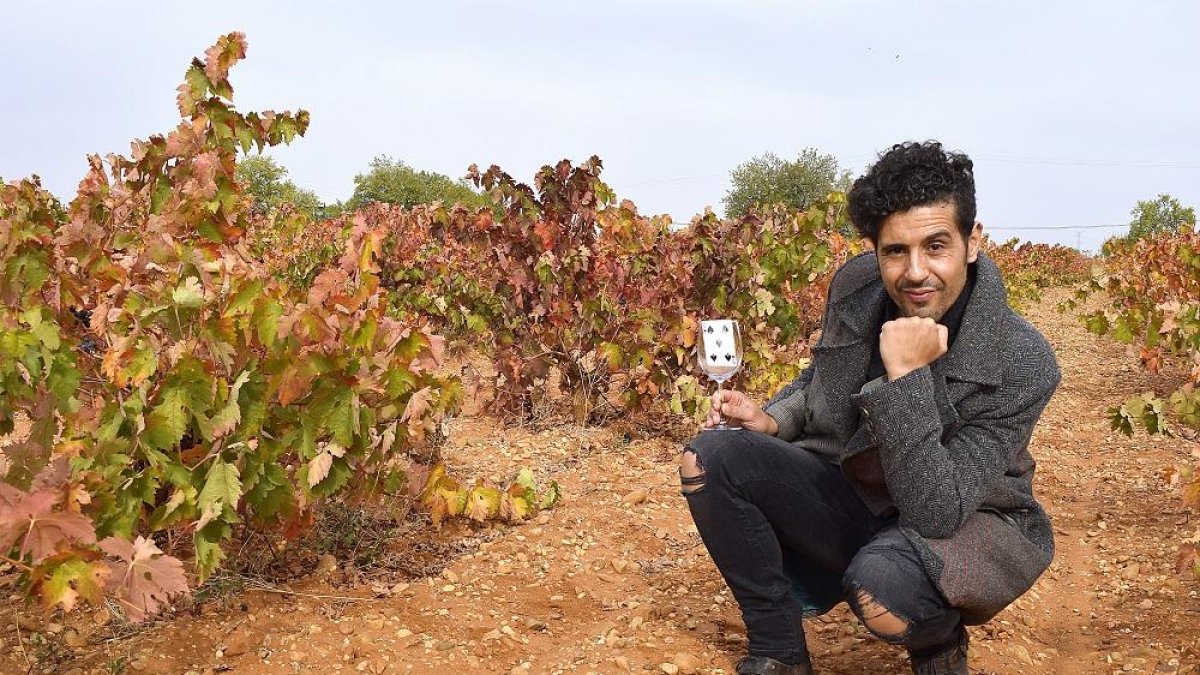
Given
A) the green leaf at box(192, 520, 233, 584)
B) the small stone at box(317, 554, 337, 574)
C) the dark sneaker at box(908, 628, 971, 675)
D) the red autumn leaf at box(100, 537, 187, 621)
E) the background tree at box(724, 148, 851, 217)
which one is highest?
the background tree at box(724, 148, 851, 217)

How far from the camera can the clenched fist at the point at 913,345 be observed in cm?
207

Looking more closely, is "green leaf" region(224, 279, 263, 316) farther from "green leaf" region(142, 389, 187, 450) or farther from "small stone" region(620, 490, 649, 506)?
"small stone" region(620, 490, 649, 506)

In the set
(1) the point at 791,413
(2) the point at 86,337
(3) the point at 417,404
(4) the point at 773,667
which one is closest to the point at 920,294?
(1) the point at 791,413

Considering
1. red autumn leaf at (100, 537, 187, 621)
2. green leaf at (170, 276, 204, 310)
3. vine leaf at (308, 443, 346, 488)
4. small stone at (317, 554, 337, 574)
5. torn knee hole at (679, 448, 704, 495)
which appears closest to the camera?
red autumn leaf at (100, 537, 187, 621)

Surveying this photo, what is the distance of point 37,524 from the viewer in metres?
1.59

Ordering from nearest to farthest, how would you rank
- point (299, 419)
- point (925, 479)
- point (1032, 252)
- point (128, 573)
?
point (128, 573)
point (925, 479)
point (299, 419)
point (1032, 252)

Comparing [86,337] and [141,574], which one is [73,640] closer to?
[86,337]

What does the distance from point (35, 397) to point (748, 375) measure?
13.2ft

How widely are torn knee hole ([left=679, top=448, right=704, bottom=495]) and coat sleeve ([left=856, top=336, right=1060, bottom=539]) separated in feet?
1.44

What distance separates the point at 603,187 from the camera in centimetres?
534

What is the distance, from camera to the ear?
7.22 feet

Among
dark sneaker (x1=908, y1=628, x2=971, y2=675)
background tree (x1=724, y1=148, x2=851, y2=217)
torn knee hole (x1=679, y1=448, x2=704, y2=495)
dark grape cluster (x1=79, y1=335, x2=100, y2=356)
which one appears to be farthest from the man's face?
background tree (x1=724, y1=148, x2=851, y2=217)

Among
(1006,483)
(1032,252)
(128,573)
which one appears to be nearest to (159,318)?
(128,573)

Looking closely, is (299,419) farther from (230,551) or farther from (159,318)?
(230,551)
